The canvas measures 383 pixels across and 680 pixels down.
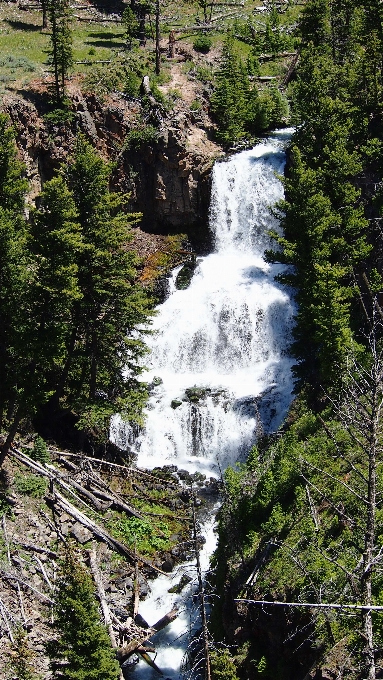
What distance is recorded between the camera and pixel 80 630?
16.3 m

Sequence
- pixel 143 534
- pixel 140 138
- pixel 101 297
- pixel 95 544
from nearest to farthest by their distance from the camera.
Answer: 1. pixel 95 544
2. pixel 143 534
3. pixel 101 297
4. pixel 140 138

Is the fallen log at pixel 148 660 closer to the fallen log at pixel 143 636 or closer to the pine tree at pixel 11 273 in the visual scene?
the fallen log at pixel 143 636

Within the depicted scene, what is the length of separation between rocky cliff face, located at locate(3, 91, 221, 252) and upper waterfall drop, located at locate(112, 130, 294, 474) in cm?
119

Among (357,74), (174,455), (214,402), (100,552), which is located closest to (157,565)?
(100,552)

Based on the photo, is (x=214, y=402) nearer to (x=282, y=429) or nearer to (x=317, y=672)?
(x=282, y=429)

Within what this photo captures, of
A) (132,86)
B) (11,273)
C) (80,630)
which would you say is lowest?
(80,630)

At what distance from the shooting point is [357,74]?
130ft

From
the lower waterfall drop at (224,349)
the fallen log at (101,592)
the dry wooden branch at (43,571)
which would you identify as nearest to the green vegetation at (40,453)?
the fallen log at (101,592)

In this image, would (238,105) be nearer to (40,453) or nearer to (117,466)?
(117,466)

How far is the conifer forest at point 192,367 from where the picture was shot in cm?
1797

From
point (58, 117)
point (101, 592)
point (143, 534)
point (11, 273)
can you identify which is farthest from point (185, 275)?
point (101, 592)

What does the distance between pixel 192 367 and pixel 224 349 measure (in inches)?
79.7

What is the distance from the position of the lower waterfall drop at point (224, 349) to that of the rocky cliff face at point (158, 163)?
4.02 feet

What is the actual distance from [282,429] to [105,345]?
344 inches
